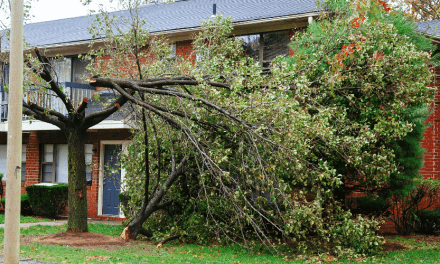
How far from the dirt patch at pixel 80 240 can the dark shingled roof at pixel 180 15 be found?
5.92 metres

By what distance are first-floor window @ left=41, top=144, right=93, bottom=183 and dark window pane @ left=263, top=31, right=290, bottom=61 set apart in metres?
8.67

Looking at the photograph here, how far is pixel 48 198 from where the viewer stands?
15945 mm

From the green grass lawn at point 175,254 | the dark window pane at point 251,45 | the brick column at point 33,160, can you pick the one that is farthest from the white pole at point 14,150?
the brick column at point 33,160

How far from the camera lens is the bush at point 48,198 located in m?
15.9

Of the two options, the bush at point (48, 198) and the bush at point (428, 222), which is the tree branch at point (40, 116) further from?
the bush at point (428, 222)

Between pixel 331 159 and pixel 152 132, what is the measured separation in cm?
413

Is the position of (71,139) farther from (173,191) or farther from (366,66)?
(366,66)

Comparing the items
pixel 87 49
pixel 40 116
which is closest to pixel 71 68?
pixel 87 49

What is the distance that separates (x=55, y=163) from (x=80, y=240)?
876cm

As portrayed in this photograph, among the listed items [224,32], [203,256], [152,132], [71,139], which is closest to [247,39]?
[224,32]

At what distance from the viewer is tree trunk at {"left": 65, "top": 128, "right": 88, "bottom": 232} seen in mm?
10531

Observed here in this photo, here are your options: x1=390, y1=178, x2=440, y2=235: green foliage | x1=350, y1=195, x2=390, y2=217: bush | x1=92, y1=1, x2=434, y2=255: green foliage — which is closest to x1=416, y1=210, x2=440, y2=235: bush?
x1=390, y1=178, x2=440, y2=235: green foliage

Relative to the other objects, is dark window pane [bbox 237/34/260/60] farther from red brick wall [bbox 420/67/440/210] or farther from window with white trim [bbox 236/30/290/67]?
red brick wall [bbox 420/67/440/210]

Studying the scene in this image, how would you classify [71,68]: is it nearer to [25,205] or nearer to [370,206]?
[25,205]
